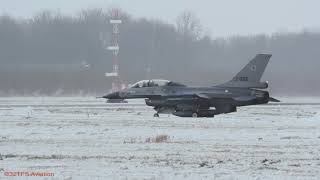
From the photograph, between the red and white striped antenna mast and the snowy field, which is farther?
the red and white striped antenna mast

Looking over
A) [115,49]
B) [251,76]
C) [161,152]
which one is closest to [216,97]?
[251,76]

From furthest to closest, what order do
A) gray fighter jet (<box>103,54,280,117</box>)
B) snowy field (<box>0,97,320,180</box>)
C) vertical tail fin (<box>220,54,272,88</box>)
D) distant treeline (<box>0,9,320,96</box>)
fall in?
1. distant treeline (<box>0,9,320,96</box>)
2. vertical tail fin (<box>220,54,272,88</box>)
3. gray fighter jet (<box>103,54,280,117</box>)
4. snowy field (<box>0,97,320,180</box>)

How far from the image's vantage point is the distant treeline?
44438 millimetres

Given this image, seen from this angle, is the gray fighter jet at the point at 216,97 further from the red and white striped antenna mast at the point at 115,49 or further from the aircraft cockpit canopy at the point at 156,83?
the red and white striped antenna mast at the point at 115,49

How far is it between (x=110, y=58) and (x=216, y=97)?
941 inches

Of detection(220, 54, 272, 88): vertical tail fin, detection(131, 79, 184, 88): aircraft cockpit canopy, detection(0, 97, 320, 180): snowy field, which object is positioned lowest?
detection(0, 97, 320, 180): snowy field

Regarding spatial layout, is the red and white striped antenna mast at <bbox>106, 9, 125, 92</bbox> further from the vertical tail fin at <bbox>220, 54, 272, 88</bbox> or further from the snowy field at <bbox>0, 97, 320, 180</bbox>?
the snowy field at <bbox>0, 97, 320, 180</bbox>

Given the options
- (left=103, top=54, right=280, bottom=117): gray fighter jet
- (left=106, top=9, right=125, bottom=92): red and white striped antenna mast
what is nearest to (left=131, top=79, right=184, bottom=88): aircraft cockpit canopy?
(left=103, top=54, right=280, bottom=117): gray fighter jet

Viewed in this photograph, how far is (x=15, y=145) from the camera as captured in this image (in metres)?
13.8

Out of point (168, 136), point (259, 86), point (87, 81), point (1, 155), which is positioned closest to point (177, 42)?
point (87, 81)

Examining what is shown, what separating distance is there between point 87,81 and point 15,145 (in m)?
33.6

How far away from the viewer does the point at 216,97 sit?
2873 cm

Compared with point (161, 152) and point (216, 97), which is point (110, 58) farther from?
point (161, 152)

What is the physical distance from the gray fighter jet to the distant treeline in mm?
14202
